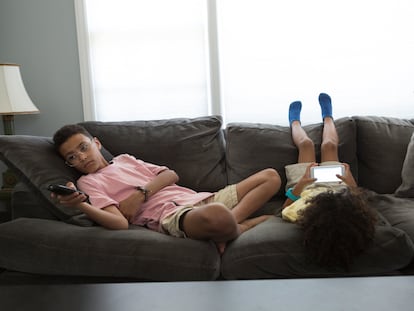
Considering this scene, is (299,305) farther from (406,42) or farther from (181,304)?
(406,42)

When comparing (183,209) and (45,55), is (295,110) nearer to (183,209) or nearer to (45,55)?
(183,209)

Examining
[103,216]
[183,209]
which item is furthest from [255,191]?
[103,216]

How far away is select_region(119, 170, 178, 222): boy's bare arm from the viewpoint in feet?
6.58

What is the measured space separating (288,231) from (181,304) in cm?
85

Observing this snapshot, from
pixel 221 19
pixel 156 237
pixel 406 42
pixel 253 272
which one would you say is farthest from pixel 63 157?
pixel 406 42

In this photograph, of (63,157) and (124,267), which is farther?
(63,157)

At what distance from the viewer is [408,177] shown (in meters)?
2.30

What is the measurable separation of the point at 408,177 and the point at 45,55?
243cm

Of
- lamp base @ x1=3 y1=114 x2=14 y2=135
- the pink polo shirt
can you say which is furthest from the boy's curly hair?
lamp base @ x1=3 y1=114 x2=14 y2=135

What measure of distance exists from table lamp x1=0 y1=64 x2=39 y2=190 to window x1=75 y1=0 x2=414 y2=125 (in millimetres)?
467

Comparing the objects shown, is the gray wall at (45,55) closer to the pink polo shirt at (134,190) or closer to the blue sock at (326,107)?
the pink polo shirt at (134,190)

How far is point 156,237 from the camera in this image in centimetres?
175

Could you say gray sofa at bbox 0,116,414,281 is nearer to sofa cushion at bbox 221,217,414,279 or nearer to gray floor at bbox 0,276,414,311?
sofa cushion at bbox 221,217,414,279

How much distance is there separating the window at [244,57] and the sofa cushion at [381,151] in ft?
1.57
